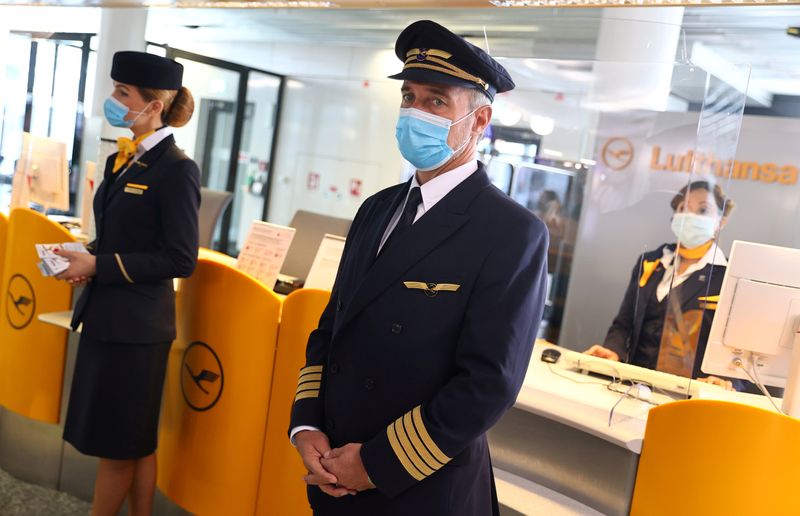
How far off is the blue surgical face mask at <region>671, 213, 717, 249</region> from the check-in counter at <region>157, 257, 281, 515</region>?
178 centimetres

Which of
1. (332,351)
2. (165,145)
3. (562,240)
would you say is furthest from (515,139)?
(332,351)

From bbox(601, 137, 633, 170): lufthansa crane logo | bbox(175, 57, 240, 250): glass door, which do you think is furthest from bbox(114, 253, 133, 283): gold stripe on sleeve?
bbox(175, 57, 240, 250): glass door

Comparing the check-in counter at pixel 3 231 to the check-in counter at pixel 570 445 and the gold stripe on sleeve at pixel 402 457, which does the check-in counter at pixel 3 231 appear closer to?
the check-in counter at pixel 570 445

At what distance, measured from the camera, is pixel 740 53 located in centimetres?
802

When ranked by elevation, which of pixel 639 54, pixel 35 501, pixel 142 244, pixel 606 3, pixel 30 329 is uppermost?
pixel 639 54

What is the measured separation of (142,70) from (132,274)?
70 cm

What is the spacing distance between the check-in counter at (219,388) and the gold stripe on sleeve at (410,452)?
1.31 m

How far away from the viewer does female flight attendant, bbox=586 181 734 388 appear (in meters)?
3.15

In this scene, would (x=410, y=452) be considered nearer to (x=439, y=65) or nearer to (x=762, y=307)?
(x=439, y=65)

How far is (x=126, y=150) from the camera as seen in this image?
2.68 meters

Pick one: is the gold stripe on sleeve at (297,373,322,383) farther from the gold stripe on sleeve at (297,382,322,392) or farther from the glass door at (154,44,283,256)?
the glass door at (154,44,283,256)

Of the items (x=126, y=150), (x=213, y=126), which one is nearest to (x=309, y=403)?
(x=126, y=150)

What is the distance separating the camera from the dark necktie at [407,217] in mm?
1555

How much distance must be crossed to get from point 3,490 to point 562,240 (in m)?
4.27
